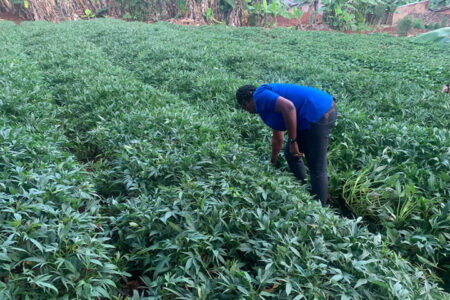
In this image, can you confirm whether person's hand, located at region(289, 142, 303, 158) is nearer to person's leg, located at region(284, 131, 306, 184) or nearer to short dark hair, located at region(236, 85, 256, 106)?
person's leg, located at region(284, 131, 306, 184)

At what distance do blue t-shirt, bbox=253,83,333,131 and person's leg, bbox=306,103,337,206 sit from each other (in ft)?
0.24

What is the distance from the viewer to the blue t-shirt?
2.90 metres

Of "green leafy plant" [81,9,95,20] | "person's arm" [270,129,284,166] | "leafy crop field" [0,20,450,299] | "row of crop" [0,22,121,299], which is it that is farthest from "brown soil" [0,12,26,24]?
"person's arm" [270,129,284,166]

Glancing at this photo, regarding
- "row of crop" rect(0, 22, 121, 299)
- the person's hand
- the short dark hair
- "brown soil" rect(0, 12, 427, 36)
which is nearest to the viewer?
"row of crop" rect(0, 22, 121, 299)

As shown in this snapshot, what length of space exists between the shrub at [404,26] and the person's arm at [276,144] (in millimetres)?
18032

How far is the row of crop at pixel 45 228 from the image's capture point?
1812mm

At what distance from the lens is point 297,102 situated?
2.96 m

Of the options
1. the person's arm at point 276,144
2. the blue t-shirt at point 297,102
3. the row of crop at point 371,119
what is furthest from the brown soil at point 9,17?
the blue t-shirt at point 297,102

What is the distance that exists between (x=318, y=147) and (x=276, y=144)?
538 millimetres

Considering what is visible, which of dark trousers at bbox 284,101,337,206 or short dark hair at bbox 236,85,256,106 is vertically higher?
short dark hair at bbox 236,85,256,106

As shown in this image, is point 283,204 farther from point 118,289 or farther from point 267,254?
point 118,289

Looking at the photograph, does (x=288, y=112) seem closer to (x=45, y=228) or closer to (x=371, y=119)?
(x=45, y=228)

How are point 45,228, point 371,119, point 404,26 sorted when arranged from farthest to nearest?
1. point 404,26
2. point 371,119
3. point 45,228

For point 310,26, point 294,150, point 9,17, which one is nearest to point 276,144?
point 294,150
